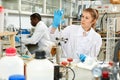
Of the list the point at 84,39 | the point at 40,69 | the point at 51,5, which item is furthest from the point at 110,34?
the point at 40,69

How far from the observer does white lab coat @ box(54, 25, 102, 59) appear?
2.06m

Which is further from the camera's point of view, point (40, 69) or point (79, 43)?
point (79, 43)

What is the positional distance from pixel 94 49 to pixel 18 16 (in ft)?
5.80

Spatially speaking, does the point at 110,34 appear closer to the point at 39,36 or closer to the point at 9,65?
the point at 39,36

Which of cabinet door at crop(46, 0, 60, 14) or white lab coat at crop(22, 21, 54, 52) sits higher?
cabinet door at crop(46, 0, 60, 14)

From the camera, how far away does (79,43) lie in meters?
2.08

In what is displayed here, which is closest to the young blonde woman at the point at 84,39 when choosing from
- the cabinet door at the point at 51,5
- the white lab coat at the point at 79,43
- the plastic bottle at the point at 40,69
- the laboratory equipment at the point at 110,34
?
the white lab coat at the point at 79,43

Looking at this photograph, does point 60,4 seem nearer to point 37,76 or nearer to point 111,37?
point 111,37

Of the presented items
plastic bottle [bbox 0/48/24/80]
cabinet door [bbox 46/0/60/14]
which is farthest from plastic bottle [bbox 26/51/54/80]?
cabinet door [bbox 46/0/60/14]

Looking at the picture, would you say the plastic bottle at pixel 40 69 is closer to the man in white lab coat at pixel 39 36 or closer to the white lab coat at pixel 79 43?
the white lab coat at pixel 79 43

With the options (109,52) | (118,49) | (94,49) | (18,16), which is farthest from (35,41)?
(109,52)

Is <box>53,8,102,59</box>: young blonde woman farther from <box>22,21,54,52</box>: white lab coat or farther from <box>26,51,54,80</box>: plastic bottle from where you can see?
<box>26,51,54,80</box>: plastic bottle

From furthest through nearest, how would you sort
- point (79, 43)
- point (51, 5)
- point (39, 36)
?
point (51, 5), point (39, 36), point (79, 43)

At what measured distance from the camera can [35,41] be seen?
3088 mm
